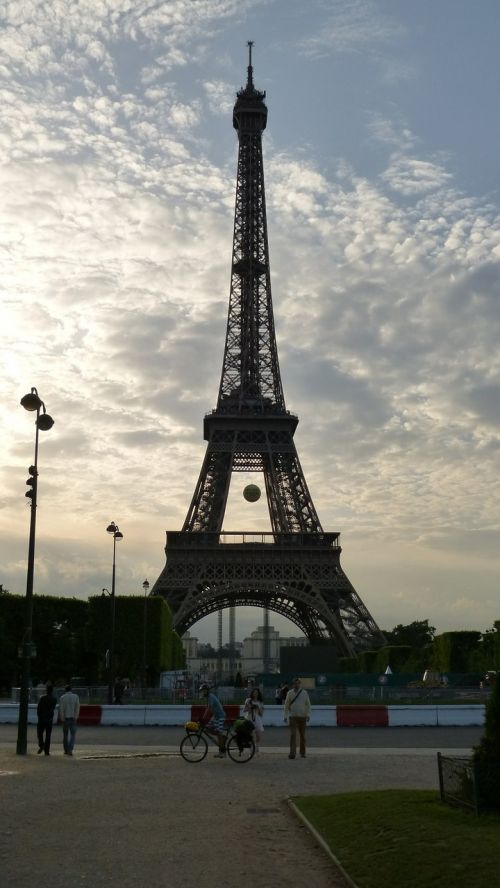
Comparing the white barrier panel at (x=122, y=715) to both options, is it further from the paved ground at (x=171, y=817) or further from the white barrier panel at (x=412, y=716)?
the paved ground at (x=171, y=817)

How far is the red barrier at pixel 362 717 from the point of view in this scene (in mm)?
36562

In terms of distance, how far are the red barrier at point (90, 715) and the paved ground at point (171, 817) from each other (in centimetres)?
1533

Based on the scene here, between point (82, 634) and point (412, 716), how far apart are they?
2907cm

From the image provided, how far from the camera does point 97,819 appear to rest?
13180mm

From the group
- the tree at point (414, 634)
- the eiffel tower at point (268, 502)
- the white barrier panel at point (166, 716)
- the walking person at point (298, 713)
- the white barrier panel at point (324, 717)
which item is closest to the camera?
the walking person at point (298, 713)

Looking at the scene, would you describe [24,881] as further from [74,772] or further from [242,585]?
[242,585]

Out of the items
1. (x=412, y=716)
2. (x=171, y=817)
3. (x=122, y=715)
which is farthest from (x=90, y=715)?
(x=171, y=817)

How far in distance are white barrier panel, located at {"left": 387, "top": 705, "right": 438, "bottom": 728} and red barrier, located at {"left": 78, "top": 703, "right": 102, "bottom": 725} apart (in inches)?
432

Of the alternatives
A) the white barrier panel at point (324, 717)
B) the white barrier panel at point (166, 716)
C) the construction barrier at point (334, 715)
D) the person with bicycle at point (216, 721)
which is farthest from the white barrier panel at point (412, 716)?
the person with bicycle at point (216, 721)

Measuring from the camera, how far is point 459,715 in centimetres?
3688

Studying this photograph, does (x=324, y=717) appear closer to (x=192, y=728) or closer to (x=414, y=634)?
(x=192, y=728)

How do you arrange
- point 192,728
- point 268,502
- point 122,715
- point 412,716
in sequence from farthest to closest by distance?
→ 1. point 268,502
2. point 122,715
3. point 412,716
4. point 192,728

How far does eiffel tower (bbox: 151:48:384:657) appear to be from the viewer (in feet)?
263

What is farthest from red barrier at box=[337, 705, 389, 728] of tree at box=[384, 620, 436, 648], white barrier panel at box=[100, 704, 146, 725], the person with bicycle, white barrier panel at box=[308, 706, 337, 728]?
tree at box=[384, 620, 436, 648]
